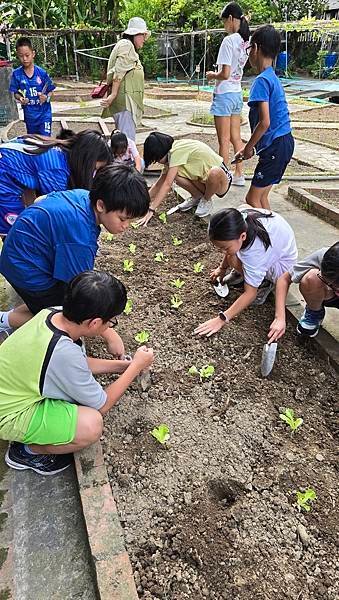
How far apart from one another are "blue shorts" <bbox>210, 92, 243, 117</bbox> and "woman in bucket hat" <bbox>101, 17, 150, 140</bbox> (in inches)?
37.9

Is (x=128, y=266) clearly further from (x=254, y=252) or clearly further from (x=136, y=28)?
(x=136, y=28)

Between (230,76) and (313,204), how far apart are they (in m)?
1.76

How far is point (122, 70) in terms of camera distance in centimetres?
569

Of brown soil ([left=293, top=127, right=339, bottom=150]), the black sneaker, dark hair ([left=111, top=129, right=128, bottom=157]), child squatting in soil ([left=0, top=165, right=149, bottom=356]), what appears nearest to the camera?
the black sneaker

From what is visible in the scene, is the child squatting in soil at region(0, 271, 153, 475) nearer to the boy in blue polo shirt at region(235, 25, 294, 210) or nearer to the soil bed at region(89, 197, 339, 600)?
the soil bed at region(89, 197, 339, 600)

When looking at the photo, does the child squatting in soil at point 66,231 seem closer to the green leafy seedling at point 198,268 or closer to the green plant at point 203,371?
the green plant at point 203,371

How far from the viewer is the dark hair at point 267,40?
12.3ft

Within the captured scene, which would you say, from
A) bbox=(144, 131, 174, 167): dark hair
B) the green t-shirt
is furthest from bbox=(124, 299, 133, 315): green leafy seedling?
the green t-shirt

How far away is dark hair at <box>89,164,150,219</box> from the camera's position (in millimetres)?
2383

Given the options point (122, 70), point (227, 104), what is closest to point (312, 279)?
point (227, 104)

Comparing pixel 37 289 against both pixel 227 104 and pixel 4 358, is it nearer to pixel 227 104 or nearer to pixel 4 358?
pixel 4 358

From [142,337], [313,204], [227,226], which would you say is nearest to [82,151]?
[227,226]

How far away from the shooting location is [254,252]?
3.06 m

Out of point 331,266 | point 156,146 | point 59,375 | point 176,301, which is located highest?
point 156,146
